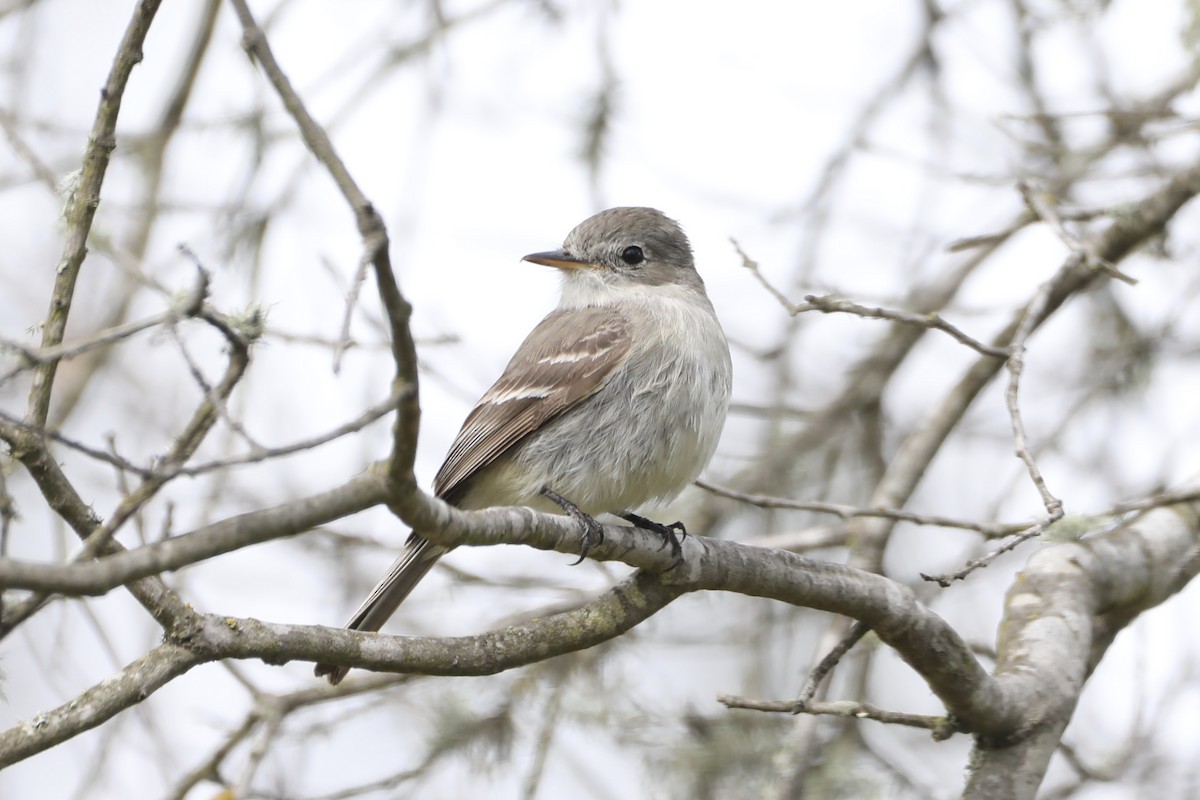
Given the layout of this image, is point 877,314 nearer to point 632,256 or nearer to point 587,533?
point 587,533

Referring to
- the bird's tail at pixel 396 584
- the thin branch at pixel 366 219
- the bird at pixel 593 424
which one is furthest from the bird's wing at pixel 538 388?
the thin branch at pixel 366 219

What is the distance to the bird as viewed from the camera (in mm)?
4449

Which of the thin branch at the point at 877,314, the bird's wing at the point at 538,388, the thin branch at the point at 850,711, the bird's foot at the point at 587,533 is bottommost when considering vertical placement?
the thin branch at the point at 850,711

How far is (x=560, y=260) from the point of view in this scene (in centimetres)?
552

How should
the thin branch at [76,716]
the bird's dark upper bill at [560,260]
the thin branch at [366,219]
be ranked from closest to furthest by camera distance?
the thin branch at [366,219] → the thin branch at [76,716] → the bird's dark upper bill at [560,260]

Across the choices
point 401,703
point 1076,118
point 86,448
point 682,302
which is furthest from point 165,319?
point 1076,118

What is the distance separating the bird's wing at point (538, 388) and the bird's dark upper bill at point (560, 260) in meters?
0.46

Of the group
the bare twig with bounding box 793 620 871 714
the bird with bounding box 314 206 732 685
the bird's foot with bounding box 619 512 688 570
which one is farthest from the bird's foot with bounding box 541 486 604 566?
the bare twig with bounding box 793 620 871 714

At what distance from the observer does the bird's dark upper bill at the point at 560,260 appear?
5.47 m

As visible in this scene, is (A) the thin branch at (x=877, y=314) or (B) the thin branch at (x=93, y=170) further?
(A) the thin branch at (x=877, y=314)

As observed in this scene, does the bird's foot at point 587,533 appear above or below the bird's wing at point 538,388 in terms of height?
below

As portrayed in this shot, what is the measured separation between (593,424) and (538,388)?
311mm

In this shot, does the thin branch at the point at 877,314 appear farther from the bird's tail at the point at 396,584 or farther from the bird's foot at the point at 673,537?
the bird's tail at the point at 396,584

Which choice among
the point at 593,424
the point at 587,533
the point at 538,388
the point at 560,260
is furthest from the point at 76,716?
the point at 560,260
